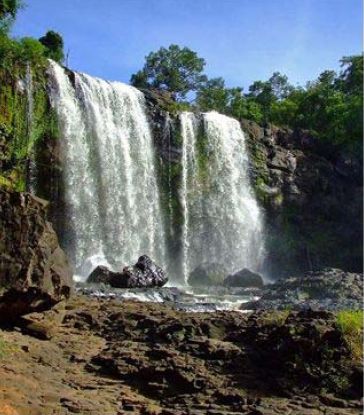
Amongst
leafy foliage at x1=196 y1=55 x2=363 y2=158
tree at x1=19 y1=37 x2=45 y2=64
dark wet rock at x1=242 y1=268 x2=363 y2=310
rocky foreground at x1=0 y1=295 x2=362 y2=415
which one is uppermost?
leafy foliage at x1=196 y1=55 x2=363 y2=158

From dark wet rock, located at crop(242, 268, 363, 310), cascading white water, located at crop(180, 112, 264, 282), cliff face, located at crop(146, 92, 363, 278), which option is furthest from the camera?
cliff face, located at crop(146, 92, 363, 278)

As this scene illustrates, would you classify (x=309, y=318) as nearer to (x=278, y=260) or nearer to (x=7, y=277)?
(x=7, y=277)

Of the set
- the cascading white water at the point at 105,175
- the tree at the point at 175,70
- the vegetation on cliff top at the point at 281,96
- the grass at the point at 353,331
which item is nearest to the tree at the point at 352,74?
the vegetation on cliff top at the point at 281,96

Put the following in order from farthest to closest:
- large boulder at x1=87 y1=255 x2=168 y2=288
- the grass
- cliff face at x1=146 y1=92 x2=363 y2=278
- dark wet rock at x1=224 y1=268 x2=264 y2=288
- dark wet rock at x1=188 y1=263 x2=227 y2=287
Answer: cliff face at x1=146 y1=92 x2=363 y2=278 < dark wet rock at x1=188 y1=263 x2=227 y2=287 < dark wet rock at x1=224 y1=268 x2=264 y2=288 < large boulder at x1=87 y1=255 x2=168 y2=288 < the grass

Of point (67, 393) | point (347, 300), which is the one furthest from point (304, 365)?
point (347, 300)

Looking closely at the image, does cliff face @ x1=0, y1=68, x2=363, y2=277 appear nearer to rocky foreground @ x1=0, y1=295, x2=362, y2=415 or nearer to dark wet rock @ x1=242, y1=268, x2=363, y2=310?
dark wet rock @ x1=242, y1=268, x2=363, y2=310

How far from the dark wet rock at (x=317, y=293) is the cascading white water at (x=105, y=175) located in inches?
345

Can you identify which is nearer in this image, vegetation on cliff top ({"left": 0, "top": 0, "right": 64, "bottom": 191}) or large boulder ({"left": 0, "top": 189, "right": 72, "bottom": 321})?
large boulder ({"left": 0, "top": 189, "right": 72, "bottom": 321})

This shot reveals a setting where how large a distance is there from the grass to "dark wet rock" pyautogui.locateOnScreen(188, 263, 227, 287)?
17.3 m

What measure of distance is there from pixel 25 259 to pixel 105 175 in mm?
20684

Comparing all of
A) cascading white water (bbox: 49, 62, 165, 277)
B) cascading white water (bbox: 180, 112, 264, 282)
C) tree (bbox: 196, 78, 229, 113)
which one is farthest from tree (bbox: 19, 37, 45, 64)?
tree (bbox: 196, 78, 229, 113)

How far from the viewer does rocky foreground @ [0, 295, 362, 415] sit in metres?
7.87

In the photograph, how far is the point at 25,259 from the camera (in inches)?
375

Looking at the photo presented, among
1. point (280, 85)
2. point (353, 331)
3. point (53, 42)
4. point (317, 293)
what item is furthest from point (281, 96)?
point (353, 331)
